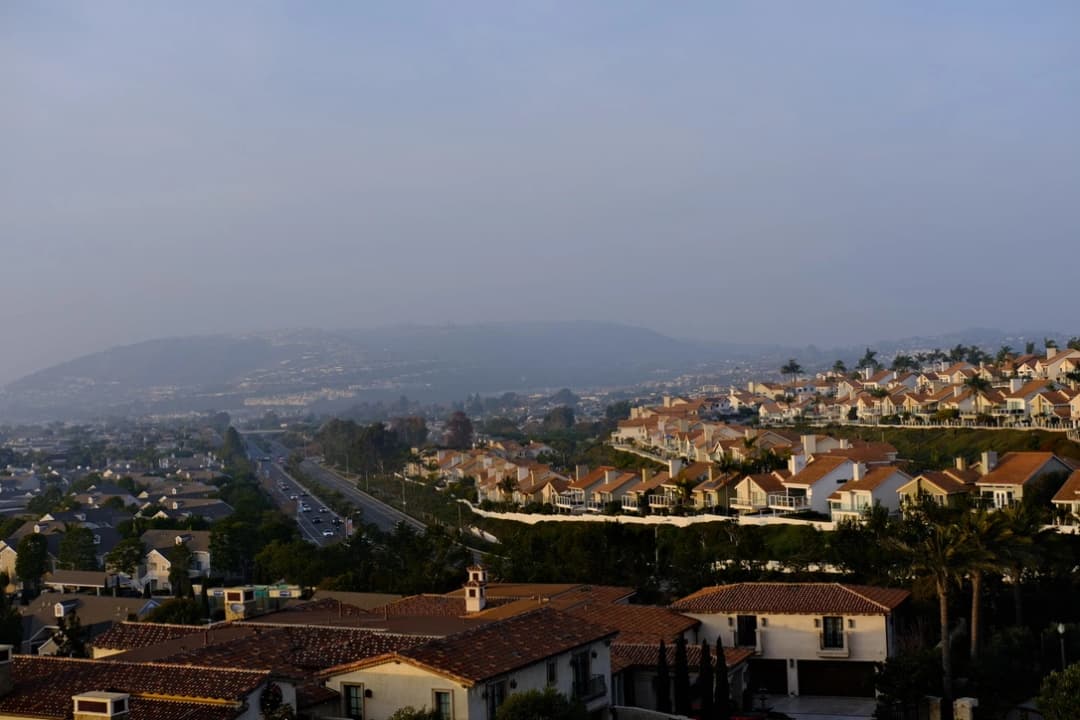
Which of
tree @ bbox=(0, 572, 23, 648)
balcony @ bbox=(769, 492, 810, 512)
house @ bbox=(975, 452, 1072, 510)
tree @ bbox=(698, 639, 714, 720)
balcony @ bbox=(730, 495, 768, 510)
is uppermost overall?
house @ bbox=(975, 452, 1072, 510)

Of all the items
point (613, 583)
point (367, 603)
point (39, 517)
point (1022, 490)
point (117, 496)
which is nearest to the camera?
point (367, 603)

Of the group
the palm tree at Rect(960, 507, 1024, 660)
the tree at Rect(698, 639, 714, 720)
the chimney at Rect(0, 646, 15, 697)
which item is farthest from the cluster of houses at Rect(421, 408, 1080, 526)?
the chimney at Rect(0, 646, 15, 697)

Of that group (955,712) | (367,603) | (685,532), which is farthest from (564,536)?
(955,712)

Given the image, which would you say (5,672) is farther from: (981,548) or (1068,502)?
(1068,502)

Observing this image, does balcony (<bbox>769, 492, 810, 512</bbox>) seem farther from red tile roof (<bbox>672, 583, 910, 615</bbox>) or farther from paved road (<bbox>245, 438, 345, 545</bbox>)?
paved road (<bbox>245, 438, 345, 545</bbox>)

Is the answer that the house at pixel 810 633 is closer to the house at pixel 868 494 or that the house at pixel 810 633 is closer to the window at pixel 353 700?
the window at pixel 353 700

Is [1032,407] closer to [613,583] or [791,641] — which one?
[613,583]
